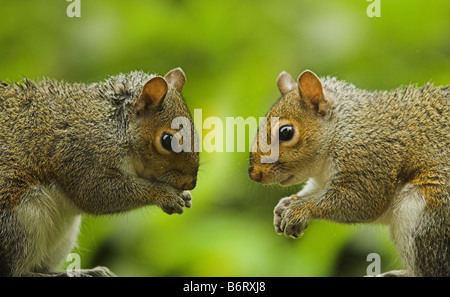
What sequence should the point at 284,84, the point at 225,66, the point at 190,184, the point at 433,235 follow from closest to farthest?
1. the point at 433,235
2. the point at 190,184
3. the point at 284,84
4. the point at 225,66

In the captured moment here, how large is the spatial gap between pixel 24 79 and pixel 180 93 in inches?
28.6

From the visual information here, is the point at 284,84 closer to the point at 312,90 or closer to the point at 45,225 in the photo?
the point at 312,90

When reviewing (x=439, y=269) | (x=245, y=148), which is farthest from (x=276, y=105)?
(x=439, y=269)

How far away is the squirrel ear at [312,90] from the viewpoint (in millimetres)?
2598

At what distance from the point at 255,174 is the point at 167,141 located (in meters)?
0.39

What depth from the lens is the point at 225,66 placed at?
352cm

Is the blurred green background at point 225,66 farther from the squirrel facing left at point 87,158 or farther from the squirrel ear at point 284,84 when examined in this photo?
the squirrel facing left at point 87,158

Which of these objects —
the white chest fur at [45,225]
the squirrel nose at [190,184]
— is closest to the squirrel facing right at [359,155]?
the squirrel nose at [190,184]

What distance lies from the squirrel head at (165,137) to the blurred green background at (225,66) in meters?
0.47

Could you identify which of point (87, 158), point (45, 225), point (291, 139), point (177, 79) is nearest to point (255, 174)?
point (291, 139)

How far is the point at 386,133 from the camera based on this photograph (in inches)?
106

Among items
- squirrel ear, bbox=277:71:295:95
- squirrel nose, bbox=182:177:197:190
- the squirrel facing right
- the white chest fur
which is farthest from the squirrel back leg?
the white chest fur

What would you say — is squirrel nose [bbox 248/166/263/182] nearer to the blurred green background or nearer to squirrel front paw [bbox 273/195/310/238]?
squirrel front paw [bbox 273/195/310/238]

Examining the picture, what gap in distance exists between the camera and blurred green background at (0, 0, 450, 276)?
3.21 m
